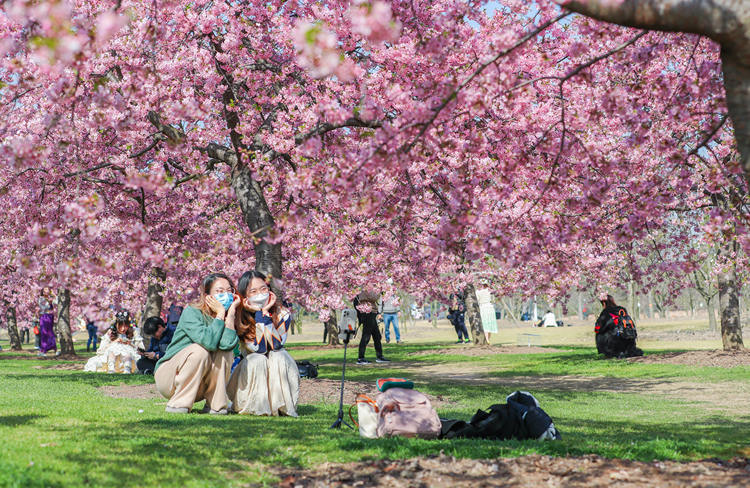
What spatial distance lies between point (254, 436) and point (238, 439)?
231mm

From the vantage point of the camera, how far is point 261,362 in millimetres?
8133

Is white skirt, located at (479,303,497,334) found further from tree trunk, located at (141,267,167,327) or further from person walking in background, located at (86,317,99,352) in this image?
person walking in background, located at (86,317,99,352)

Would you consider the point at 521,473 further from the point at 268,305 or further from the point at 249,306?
the point at 249,306

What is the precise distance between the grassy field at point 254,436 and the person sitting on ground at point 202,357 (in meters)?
0.45

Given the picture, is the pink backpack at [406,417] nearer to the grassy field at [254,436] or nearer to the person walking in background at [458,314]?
the grassy field at [254,436]

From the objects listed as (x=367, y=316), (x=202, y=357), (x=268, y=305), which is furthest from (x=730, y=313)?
(x=202, y=357)

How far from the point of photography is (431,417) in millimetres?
6590

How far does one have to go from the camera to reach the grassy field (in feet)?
15.8

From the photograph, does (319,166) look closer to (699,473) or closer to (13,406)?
(699,473)

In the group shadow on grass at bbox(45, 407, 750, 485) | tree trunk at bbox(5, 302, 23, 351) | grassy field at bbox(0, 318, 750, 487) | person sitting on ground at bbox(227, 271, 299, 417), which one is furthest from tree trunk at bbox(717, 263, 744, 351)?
tree trunk at bbox(5, 302, 23, 351)

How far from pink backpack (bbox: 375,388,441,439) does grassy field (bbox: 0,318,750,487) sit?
0.28 meters

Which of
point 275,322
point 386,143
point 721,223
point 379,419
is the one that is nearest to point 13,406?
point 275,322

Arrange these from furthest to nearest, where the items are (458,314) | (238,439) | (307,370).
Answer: (458,314) < (307,370) < (238,439)

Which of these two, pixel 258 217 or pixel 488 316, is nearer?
pixel 258 217
